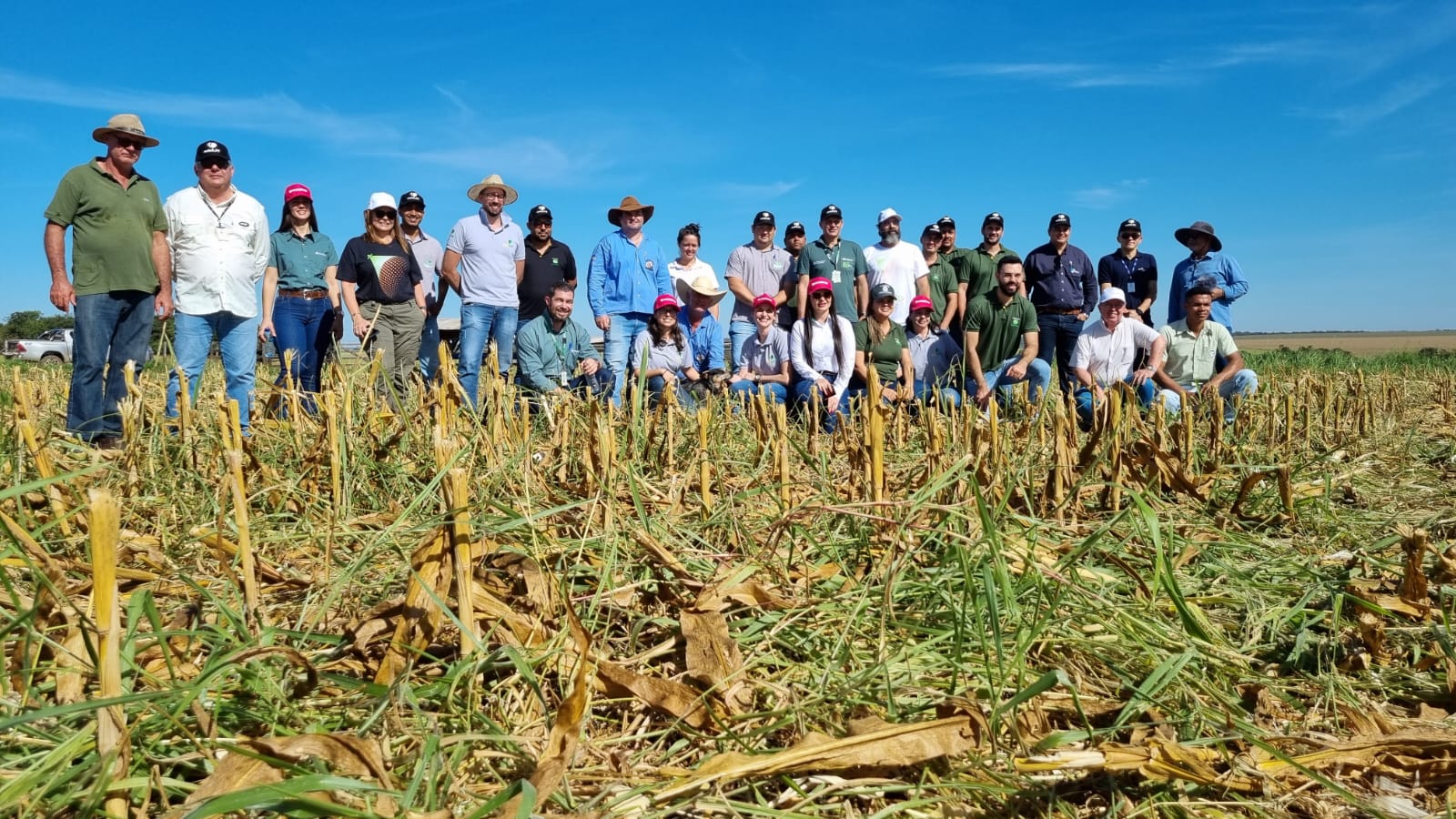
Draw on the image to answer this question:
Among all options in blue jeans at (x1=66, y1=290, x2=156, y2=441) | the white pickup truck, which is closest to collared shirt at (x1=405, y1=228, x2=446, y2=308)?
blue jeans at (x1=66, y1=290, x2=156, y2=441)

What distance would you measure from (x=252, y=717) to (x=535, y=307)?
6096 millimetres

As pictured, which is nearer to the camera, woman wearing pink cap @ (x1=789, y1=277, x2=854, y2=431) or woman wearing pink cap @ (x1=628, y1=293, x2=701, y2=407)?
woman wearing pink cap @ (x1=628, y1=293, x2=701, y2=407)

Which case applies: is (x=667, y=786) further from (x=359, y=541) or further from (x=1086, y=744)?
(x=359, y=541)

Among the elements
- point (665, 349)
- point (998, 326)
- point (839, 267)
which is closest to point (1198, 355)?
point (998, 326)

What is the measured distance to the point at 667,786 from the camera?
64.8 inches

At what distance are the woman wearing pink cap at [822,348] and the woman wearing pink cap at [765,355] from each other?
0.40ft

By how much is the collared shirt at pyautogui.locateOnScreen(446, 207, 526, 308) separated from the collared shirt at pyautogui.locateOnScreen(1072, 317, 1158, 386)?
5.00m

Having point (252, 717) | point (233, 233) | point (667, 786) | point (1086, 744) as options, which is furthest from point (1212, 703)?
point (233, 233)

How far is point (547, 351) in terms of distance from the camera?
24.1 ft

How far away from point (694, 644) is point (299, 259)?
5.91m

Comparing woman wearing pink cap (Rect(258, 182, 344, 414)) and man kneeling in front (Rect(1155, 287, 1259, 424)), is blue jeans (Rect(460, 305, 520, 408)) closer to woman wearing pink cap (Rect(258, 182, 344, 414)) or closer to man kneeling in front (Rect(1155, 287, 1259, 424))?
woman wearing pink cap (Rect(258, 182, 344, 414))

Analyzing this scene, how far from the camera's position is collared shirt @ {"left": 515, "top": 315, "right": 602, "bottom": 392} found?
7.17 metres

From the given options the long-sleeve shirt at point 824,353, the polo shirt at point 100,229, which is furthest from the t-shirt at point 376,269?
the long-sleeve shirt at point 824,353

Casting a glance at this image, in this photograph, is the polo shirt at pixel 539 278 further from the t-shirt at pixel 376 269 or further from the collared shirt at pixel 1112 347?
the collared shirt at pixel 1112 347
